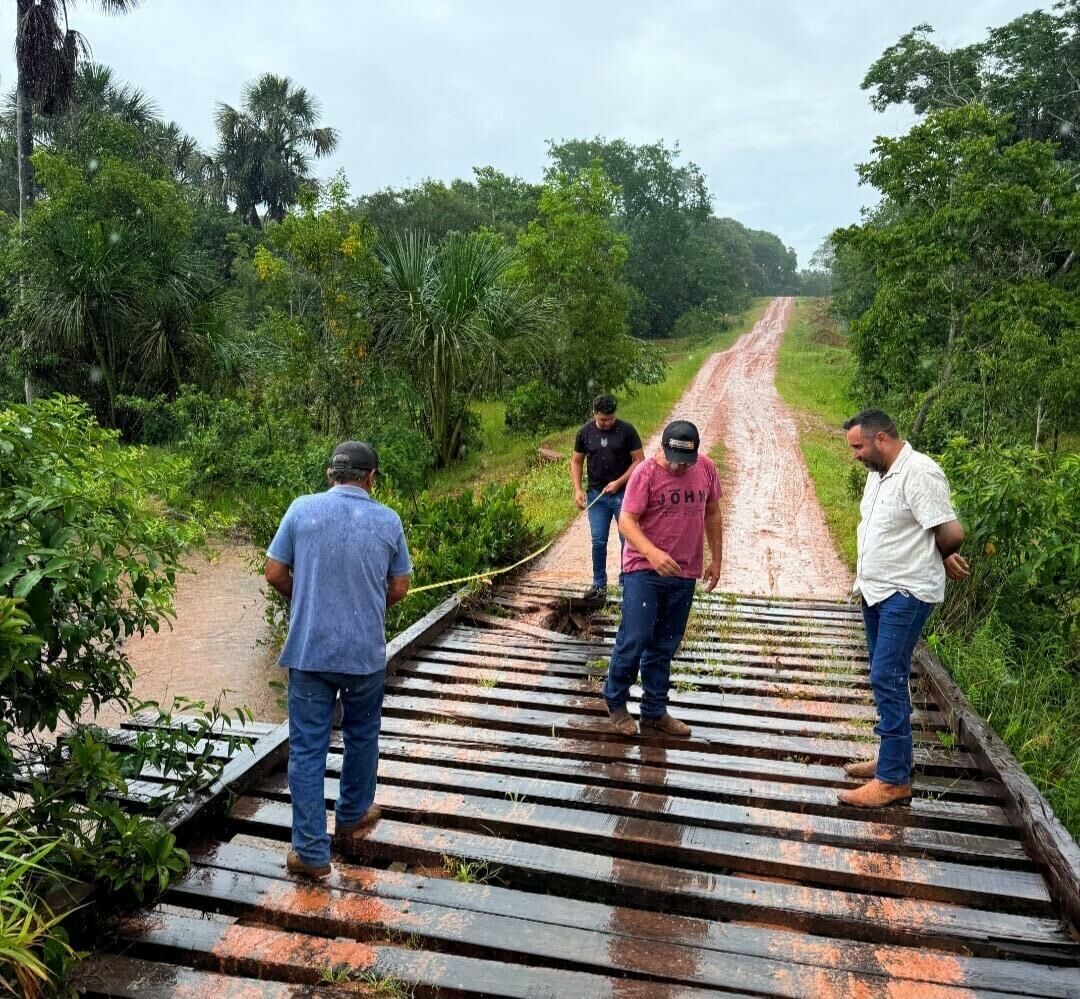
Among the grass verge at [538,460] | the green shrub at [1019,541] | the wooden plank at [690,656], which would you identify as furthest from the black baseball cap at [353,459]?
the grass verge at [538,460]

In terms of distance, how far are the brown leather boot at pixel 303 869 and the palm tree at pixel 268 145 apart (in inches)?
1478

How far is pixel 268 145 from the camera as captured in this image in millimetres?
37688

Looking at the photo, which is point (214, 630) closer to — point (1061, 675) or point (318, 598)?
point (318, 598)

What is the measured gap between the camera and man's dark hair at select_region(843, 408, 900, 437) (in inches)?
147

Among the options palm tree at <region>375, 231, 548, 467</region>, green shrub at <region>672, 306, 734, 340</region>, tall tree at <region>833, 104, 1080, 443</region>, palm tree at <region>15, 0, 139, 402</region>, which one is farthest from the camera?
green shrub at <region>672, 306, 734, 340</region>

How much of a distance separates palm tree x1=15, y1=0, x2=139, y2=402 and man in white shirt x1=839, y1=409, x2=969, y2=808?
1837 centimetres

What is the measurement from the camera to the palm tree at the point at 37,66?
1730cm

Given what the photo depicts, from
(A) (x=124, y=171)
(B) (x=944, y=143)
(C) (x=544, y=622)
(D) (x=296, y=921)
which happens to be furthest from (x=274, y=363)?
(D) (x=296, y=921)

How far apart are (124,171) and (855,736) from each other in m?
18.1

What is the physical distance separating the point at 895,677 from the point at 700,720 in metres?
1.36

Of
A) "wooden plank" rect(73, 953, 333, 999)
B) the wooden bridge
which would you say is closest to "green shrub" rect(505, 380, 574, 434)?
the wooden bridge

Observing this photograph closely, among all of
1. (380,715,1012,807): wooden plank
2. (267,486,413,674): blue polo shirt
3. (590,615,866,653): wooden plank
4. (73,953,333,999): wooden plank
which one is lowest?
(73,953,333,999): wooden plank

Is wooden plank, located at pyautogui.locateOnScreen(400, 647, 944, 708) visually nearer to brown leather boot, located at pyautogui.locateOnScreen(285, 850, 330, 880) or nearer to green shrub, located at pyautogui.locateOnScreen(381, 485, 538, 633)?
green shrub, located at pyautogui.locateOnScreen(381, 485, 538, 633)

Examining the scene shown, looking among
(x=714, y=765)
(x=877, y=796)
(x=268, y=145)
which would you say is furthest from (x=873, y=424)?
(x=268, y=145)
